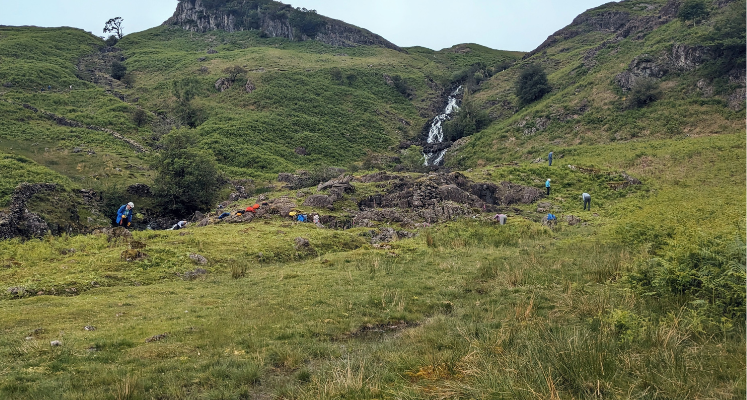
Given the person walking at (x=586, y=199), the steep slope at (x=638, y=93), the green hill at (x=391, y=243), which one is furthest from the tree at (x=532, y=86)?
the person walking at (x=586, y=199)

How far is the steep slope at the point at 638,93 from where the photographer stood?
4403cm

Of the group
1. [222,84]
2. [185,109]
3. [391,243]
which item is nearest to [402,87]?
[222,84]

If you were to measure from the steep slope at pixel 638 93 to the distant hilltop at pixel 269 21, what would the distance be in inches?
3147

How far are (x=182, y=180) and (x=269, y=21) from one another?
113597mm

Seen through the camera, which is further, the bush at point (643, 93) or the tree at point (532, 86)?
the tree at point (532, 86)

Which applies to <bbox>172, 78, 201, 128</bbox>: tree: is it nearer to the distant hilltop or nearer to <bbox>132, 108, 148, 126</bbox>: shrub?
<bbox>132, 108, 148, 126</bbox>: shrub

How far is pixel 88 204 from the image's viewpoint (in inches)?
1183

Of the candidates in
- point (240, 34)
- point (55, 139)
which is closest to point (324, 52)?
point (240, 34)

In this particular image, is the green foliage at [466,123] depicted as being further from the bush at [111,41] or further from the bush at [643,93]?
the bush at [111,41]

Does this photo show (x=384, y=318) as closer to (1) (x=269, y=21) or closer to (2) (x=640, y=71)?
(2) (x=640, y=71)

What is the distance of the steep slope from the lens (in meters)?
44.0

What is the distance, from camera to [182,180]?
110ft

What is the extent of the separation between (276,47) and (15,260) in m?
112

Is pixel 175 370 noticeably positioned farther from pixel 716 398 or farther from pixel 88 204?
pixel 88 204
